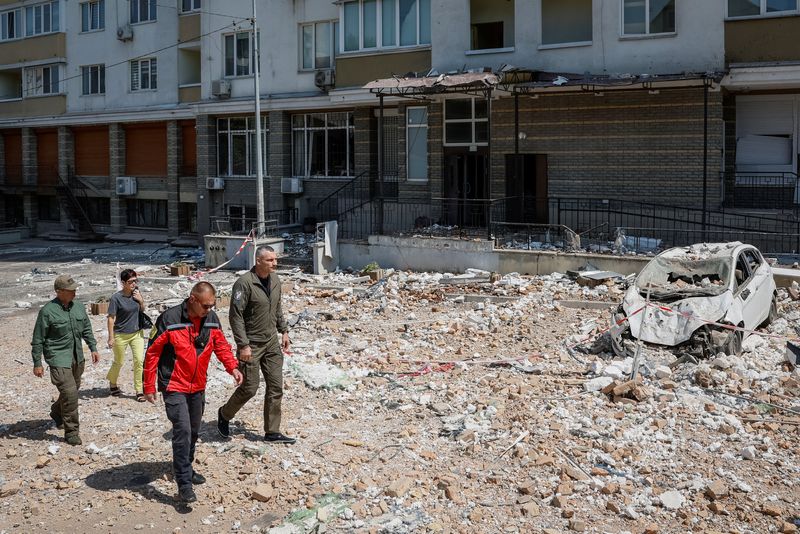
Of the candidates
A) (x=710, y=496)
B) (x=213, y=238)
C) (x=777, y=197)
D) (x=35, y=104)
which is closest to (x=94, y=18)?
(x=35, y=104)

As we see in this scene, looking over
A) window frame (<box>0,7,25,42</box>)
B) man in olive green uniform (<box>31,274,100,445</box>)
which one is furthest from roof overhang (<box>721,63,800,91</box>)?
window frame (<box>0,7,25,42</box>)

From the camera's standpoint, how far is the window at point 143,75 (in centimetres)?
3397

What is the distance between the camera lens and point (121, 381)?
11453 mm

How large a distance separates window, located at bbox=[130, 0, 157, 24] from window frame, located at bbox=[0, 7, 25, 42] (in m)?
8.05

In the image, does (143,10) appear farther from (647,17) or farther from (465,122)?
(647,17)

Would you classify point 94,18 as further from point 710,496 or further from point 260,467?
point 710,496

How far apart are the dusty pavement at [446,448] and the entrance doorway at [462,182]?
991 cm

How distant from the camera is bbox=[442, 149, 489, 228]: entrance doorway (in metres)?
23.0

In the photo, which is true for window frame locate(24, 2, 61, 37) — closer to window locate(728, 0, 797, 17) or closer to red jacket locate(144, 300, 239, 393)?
window locate(728, 0, 797, 17)

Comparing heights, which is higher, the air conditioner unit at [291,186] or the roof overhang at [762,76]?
the roof overhang at [762,76]

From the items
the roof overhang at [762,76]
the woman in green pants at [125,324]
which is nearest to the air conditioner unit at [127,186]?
the roof overhang at [762,76]

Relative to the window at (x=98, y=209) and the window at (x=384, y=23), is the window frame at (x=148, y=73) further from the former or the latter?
the window at (x=384, y=23)

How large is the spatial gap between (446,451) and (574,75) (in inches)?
515

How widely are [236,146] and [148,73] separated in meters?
6.39
